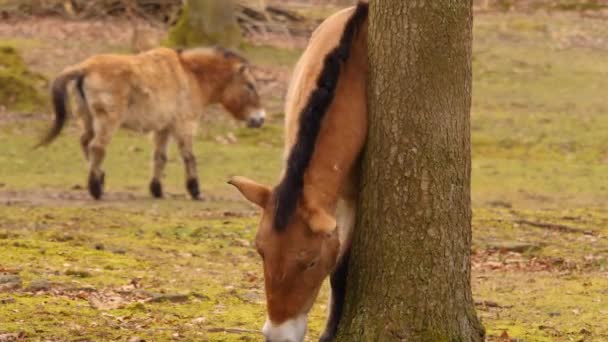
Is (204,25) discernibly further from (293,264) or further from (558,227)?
(293,264)

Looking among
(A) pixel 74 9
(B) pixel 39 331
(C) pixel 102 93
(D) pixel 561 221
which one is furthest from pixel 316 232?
(A) pixel 74 9

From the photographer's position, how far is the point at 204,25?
22391 millimetres

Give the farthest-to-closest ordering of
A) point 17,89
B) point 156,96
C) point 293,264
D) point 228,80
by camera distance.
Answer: point 17,89, point 228,80, point 156,96, point 293,264

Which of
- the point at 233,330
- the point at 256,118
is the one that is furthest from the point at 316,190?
the point at 256,118

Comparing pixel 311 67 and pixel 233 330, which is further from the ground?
pixel 311 67

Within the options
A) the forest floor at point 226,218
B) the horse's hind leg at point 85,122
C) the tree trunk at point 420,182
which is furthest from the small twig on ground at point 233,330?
the horse's hind leg at point 85,122

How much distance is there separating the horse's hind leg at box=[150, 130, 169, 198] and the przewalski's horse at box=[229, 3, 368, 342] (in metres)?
8.16

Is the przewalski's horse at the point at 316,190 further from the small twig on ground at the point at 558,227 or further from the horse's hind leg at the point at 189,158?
the horse's hind leg at the point at 189,158

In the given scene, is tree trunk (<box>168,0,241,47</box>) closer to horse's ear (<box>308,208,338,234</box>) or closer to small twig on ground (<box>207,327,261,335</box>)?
small twig on ground (<box>207,327,261,335</box>)

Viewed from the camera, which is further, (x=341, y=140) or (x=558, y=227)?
(x=558, y=227)

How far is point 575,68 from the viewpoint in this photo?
24906mm

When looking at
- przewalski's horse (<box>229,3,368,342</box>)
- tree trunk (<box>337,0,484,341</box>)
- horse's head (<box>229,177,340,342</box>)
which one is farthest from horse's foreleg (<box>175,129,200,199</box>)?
horse's head (<box>229,177,340,342</box>)

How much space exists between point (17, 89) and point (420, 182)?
14383mm

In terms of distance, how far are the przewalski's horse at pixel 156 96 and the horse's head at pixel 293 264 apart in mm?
8371
